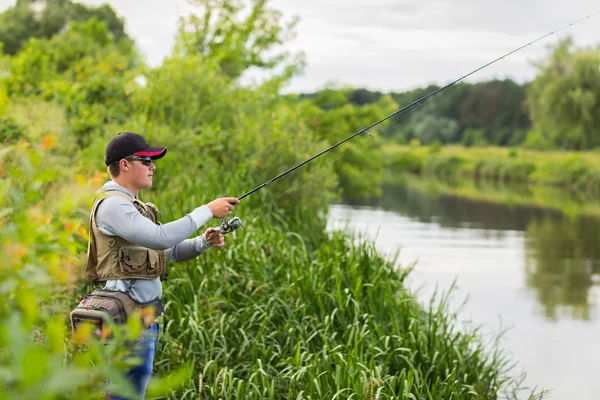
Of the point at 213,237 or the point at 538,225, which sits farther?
the point at 538,225

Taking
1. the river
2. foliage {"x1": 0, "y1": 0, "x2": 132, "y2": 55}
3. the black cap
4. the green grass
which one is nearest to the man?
the black cap

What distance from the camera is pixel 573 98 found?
45.0m

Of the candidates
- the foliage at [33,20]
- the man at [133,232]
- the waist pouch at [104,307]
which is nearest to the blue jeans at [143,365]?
the man at [133,232]


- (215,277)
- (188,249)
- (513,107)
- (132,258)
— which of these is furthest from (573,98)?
(132,258)

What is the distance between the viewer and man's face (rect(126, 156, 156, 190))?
11.5 ft

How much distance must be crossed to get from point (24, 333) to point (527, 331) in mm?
8625

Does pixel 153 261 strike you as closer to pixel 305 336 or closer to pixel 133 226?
pixel 133 226

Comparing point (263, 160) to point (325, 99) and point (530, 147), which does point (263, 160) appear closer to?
point (325, 99)

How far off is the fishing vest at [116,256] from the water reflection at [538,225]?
7.61 meters

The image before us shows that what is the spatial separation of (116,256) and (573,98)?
4509cm

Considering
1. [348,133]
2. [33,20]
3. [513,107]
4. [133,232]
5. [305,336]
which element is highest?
[33,20]

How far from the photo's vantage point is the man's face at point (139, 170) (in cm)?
349

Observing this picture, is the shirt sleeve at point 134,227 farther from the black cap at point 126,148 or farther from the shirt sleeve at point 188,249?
the shirt sleeve at point 188,249

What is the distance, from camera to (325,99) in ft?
84.5
